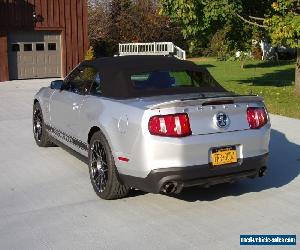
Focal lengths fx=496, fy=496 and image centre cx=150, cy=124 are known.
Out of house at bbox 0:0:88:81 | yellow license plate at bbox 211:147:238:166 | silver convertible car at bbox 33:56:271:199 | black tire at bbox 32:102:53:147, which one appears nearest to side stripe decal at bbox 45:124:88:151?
silver convertible car at bbox 33:56:271:199

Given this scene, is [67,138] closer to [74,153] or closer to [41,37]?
[74,153]

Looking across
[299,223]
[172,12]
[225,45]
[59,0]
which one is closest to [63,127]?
[299,223]

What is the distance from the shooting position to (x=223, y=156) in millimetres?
5223

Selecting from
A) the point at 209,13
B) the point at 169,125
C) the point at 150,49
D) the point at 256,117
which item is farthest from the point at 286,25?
the point at 150,49

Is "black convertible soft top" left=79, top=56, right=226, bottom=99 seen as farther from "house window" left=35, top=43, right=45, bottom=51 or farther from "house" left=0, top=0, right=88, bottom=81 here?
"house window" left=35, top=43, right=45, bottom=51

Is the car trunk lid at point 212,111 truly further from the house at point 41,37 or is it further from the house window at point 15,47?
the house window at point 15,47

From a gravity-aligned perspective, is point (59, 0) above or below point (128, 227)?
above

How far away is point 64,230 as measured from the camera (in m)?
4.86

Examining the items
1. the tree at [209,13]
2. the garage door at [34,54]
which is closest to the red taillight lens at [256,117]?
the tree at [209,13]

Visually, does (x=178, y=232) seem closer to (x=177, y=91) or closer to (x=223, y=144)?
(x=223, y=144)

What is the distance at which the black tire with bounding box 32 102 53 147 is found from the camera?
8.23 m

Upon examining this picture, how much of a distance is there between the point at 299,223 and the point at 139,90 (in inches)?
92.0

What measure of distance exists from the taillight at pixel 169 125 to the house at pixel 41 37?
21.4 m

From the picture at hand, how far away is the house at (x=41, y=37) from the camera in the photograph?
24.9 meters
